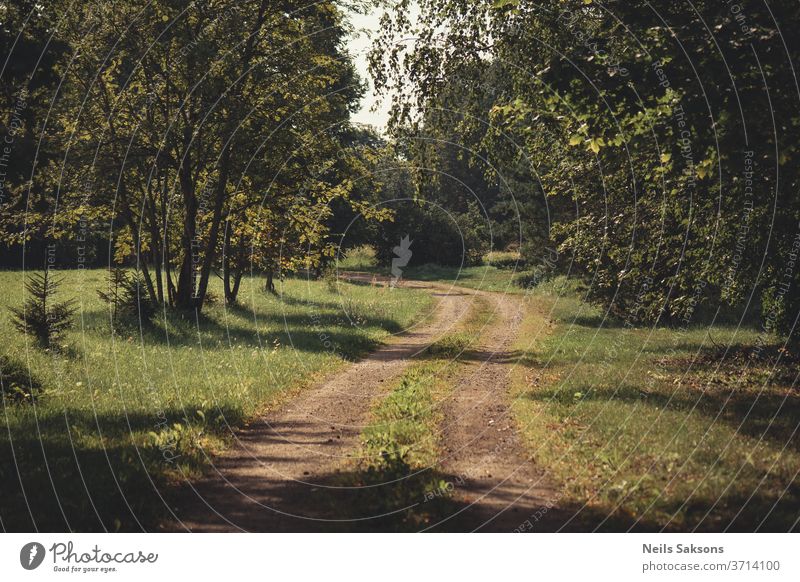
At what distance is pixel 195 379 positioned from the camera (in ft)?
49.8

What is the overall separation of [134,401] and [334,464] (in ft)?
16.9

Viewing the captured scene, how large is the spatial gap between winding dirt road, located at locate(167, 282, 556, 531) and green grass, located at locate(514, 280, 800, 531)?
0.55 meters

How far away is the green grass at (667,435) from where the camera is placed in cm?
762

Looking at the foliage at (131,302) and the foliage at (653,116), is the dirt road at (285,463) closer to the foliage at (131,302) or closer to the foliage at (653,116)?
the foliage at (653,116)

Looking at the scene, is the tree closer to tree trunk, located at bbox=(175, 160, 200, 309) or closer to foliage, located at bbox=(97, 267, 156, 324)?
tree trunk, located at bbox=(175, 160, 200, 309)

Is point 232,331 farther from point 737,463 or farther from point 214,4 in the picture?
point 737,463

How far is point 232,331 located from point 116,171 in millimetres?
6861

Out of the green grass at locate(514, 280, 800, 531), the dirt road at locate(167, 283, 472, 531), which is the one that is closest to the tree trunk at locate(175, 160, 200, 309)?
the dirt road at locate(167, 283, 472, 531)

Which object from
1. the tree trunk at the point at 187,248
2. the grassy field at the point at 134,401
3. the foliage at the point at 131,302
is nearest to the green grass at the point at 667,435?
the grassy field at the point at 134,401

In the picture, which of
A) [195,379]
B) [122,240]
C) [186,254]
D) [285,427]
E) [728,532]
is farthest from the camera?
[122,240]

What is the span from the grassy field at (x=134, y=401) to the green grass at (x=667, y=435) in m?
5.20

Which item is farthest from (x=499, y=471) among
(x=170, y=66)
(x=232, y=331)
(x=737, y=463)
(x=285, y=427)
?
(x=170, y=66)

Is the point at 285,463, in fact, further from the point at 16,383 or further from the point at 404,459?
the point at 16,383

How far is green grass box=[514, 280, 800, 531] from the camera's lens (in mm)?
7621
